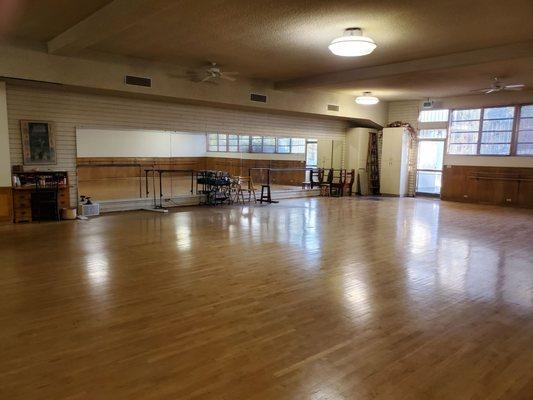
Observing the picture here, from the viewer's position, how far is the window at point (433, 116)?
12.4 meters

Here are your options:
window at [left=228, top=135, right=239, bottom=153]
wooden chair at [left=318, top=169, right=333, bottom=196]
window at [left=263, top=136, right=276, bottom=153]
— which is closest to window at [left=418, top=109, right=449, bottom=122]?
wooden chair at [left=318, top=169, right=333, bottom=196]

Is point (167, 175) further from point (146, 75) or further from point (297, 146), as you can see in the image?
point (297, 146)

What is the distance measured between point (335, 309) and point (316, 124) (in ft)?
32.4

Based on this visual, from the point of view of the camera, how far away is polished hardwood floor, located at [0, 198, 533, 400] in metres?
2.38

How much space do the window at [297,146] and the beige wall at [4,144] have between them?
26.1ft

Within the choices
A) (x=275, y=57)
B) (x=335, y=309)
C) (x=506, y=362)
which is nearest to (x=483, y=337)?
(x=506, y=362)

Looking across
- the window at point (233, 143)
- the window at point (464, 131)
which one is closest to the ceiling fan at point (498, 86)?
the window at point (464, 131)

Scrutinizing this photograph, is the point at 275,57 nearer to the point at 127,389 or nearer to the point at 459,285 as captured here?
the point at 459,285

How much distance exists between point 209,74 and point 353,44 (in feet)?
10.8

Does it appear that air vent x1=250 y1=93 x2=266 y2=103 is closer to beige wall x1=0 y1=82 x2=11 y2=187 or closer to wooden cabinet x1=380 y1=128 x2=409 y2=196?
wooden cabinet x1=380 y1=128 x2=409 y2=196

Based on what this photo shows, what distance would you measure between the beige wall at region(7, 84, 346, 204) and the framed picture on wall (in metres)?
0.10

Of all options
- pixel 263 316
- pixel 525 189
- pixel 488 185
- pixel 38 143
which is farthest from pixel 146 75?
pixel 525 189

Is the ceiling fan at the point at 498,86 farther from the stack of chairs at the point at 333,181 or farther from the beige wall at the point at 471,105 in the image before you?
the stack of chairs at the point at 333,181

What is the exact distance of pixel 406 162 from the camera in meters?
13.0
